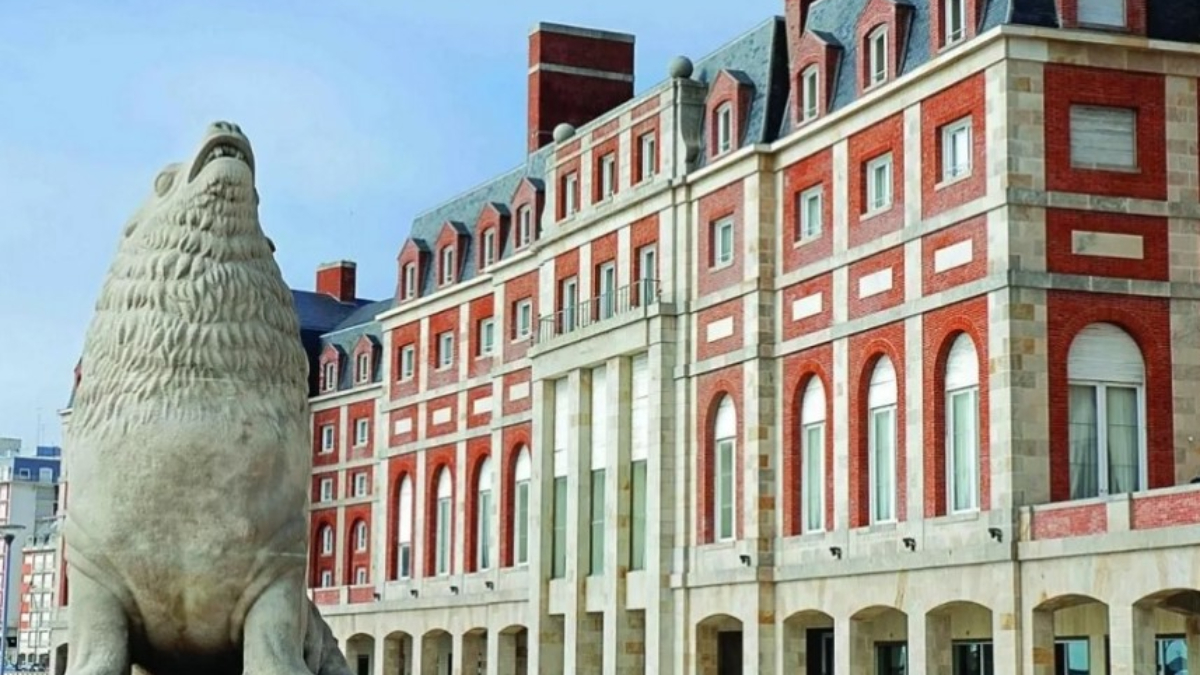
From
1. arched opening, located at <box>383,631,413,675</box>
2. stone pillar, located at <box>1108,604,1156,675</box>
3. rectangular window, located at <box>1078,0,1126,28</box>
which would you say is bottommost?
arched opening, located at <box>383,631,413,675</box>

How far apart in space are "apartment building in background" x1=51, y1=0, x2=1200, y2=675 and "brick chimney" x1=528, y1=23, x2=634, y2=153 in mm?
101

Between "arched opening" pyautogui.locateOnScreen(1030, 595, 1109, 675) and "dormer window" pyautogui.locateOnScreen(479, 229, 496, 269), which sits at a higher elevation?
"dormer window" pyautogui.locateOnScreen(479, 229, 496, 269)

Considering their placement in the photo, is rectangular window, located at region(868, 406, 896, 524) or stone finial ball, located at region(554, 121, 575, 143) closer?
rectangular window, located at region(868, 406, 896, 524)

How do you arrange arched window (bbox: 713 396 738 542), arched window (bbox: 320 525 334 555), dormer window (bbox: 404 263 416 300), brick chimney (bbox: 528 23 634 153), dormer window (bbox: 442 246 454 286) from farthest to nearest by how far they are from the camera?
arched window (bbox: 320 525 334 555)
dormer window (bbox: 404 263 416 300)
dormer window (bbox: 442 246 454 286)
brick chimney (bbox: 528 23 634 153)
arched window (bbox: 713 396 738 542)

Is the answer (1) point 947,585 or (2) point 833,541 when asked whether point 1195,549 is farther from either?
(2) point 833,541

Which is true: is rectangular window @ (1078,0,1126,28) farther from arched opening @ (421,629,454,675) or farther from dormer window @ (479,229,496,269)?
arched opening @ (421,629,454,675)

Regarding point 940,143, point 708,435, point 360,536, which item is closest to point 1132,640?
point 940,143

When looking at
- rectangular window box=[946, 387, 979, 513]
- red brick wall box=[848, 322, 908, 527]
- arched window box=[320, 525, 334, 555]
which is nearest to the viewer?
rectangular window box=[946, 387, 979, 513]

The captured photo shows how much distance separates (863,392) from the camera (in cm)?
3734

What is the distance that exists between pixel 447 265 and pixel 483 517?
27.7 feet

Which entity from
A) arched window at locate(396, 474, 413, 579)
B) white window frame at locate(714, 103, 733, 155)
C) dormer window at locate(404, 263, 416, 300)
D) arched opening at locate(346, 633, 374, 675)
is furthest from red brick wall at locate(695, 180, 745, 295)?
arched opening at locate(346, 633, 374, 675)

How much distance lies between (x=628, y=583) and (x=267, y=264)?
121 feet

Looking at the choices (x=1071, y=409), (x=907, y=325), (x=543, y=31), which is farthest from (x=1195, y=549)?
(x=543, y=31)

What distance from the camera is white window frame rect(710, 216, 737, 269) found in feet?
140
